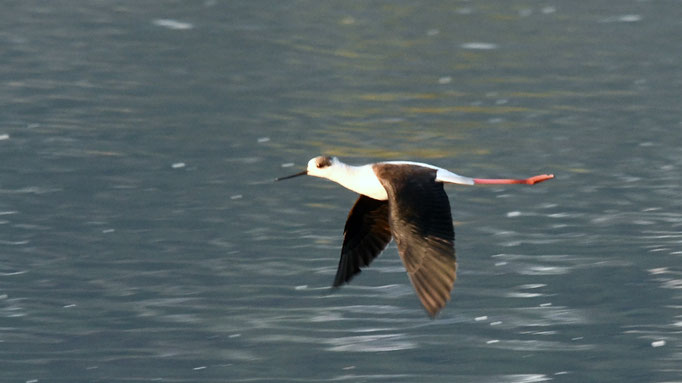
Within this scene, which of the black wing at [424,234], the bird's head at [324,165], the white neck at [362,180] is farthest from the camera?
the bird's head at [324,165]

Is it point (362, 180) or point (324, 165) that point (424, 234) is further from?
point (324, 165)

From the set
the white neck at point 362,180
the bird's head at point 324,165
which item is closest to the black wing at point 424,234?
the white neck at point 362,180

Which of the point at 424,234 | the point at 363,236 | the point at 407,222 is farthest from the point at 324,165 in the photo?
the point at 424,234

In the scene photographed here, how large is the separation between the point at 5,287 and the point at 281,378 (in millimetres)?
2992

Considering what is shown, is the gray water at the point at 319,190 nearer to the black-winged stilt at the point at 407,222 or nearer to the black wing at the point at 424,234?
the black-winged stilt at the point at 407,222

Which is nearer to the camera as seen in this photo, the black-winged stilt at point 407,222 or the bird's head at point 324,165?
the black-winged stilt at point 407,222

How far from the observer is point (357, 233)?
9961 millimetres

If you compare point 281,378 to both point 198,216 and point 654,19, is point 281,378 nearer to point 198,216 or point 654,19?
point 198,216

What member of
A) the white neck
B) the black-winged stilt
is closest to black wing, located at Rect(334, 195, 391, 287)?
the black-winged stilt

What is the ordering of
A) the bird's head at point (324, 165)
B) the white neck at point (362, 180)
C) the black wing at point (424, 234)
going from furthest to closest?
1. the bird's head at point (324, 165)
2. the white neck at point (362, 180)
3. the black wing at point (424, 234)

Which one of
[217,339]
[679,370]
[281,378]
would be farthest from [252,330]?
[679,370]

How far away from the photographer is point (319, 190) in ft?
46.6

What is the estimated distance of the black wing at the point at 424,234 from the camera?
334 inches

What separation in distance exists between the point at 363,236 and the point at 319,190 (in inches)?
169
